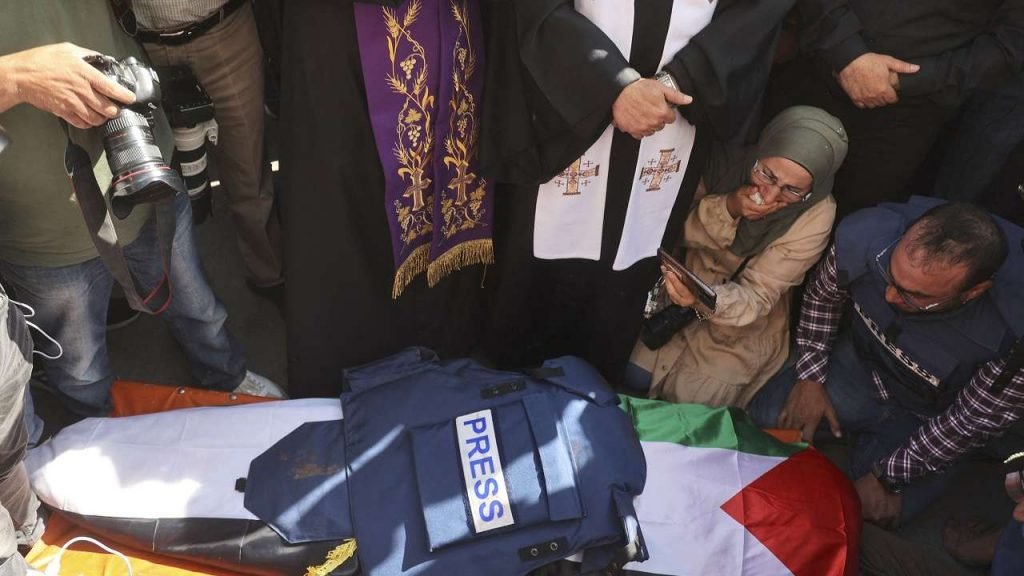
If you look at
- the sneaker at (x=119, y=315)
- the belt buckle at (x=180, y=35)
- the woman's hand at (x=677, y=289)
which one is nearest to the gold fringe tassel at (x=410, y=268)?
the woman's hand at (x=677, y=289)

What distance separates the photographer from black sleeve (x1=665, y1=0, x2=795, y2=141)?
188cm

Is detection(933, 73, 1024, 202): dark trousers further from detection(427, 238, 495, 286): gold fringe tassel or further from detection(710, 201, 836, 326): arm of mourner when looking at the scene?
detection(427, 238, 495, 286): gold fringe tassel

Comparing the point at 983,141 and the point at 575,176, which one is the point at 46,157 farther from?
the point at 983,141

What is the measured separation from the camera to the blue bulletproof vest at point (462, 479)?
1.81m

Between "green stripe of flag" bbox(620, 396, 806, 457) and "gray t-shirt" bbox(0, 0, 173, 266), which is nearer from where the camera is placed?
"gray t-shirt" bbox(0, 0, 173, 266)

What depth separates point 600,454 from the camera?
1914mm

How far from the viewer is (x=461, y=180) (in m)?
A: 2.16

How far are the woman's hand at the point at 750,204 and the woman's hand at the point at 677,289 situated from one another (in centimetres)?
24

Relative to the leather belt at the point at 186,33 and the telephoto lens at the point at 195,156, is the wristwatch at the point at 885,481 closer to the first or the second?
the telephoto lens at the point at 195,156

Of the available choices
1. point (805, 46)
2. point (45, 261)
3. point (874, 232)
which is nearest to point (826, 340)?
point (874, 232)

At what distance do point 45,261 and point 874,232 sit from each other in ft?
6.54

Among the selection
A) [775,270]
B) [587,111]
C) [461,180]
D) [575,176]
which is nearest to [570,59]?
[587,111]

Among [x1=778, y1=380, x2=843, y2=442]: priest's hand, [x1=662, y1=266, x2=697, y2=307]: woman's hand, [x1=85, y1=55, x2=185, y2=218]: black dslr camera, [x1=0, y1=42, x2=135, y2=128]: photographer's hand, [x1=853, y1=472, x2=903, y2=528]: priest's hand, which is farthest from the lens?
[x1=778, y1=380, x2=843, y2=442]: priest's hand

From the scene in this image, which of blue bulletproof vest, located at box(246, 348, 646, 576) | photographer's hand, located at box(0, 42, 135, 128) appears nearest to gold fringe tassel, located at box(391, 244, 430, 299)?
blue bulletproof vest, located at box(246, 348, 646, 576)
